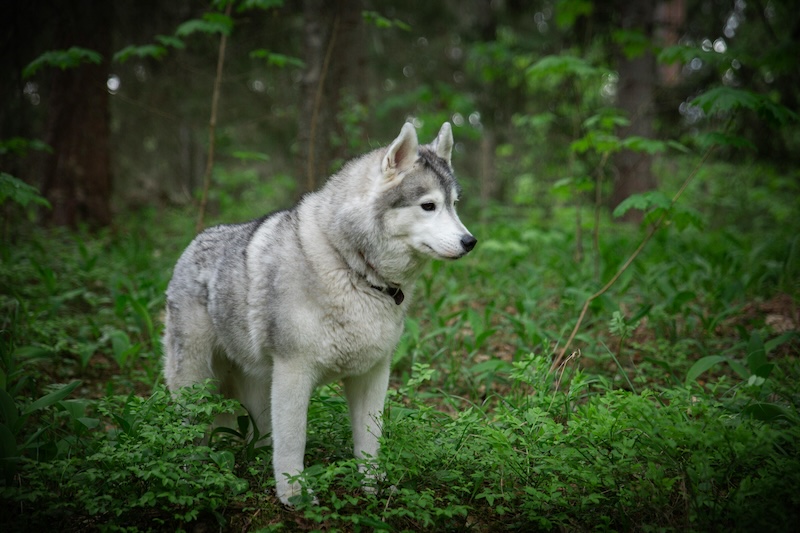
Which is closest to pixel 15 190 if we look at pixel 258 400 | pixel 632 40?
pixel 258 400

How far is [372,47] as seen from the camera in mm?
14391

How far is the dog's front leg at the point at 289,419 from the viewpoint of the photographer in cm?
271

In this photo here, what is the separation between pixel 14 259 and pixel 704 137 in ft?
23.7

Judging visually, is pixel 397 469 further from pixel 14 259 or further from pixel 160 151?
pixel 160 151

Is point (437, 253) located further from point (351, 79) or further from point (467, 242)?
point (351, 79)

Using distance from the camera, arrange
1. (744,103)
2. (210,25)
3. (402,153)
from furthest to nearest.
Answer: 1. (210,25)
2. (744,103)
3. (402,153)

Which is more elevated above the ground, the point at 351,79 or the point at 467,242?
the point at 351,79

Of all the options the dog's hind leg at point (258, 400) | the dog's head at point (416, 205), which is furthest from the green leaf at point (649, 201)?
the dog's hind leg at point (258, 400)

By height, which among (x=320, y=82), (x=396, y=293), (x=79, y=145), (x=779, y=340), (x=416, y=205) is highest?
(x=320, y=82)

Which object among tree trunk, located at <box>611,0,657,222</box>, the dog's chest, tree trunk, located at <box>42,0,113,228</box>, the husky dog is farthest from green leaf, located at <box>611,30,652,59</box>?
tree trunk, located at <box>42,0,113,228</box>

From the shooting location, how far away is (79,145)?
843 cm

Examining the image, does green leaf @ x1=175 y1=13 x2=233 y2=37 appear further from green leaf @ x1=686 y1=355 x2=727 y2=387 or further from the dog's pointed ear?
green leaf @ x1=686 y1=355 x2=727 y2=387

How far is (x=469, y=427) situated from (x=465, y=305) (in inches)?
121

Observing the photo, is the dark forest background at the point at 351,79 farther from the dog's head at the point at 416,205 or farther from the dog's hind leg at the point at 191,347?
the dog's hind leg at the point at 191,347
